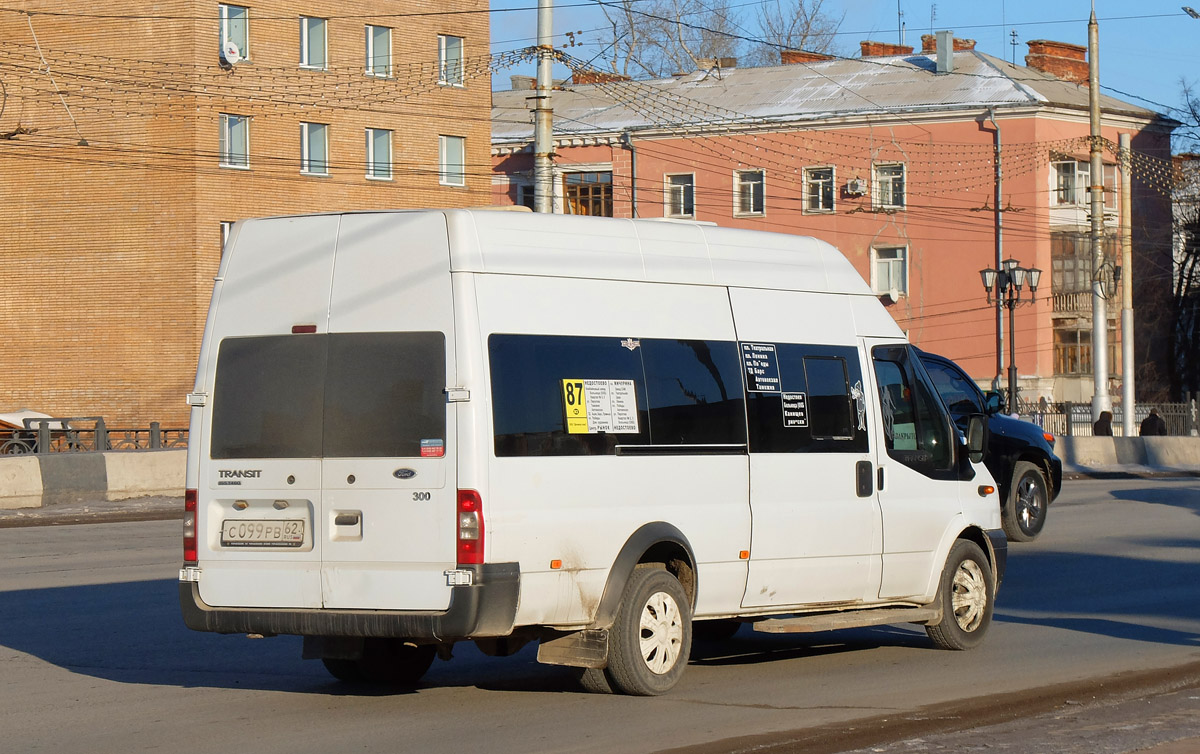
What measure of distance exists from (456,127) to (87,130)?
11.0 meters

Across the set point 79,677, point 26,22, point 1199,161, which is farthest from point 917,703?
point 1199,161

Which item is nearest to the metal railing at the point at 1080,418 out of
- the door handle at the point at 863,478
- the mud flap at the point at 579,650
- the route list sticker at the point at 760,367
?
the door handle at the point at 863,478

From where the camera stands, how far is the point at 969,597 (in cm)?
1062

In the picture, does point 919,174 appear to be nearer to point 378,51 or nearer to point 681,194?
point 681,194

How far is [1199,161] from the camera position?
2462 inches

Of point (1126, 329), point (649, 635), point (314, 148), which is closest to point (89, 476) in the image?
point (649, 635)

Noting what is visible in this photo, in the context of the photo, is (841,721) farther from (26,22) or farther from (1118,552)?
(26,22)

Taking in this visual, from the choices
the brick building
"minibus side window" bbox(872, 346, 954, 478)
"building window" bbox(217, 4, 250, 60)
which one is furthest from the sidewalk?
"building window" bbox(217, 4, 250, 60)

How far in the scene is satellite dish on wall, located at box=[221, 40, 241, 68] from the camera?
41.7 metres

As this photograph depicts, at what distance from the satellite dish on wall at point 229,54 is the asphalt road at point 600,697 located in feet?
99.2

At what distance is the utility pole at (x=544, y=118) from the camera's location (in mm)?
21234

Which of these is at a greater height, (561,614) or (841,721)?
(561,614)

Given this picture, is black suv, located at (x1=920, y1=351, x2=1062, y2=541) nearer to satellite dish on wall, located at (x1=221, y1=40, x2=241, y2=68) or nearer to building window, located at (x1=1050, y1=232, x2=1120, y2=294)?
satellite dish on wall, located at (x1=221, y1=40, x2=241, y2=68)

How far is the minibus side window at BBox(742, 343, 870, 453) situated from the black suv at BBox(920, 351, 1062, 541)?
7.88 m
